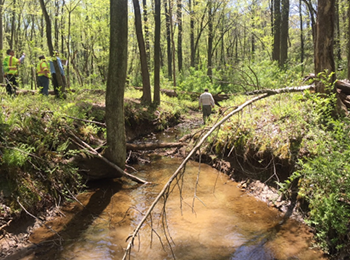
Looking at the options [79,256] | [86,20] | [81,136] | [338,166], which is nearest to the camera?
[79,256]

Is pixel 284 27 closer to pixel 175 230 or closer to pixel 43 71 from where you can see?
pixel 43 71

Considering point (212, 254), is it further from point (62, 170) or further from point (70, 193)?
point (62, 170)

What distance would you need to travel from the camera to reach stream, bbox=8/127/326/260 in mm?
3809

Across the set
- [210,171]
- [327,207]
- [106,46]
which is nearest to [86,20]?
[106,46]

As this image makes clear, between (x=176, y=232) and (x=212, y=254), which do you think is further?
(x=176, y=232)

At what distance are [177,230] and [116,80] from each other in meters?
3.73

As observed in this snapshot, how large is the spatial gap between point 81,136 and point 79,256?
3823 mm

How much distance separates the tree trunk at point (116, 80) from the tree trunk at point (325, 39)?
4789 millimetres

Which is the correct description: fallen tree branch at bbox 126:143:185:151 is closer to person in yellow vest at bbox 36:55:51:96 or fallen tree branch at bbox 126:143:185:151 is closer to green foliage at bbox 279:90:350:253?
person in yellow vest at bbox 36:55:51:96

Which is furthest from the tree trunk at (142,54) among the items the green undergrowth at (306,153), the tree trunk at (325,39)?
the tree trunk at (325,39)

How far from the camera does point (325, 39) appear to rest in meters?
6.09

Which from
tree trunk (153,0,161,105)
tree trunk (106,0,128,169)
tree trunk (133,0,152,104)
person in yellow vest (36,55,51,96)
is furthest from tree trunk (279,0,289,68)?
person in yellow vest (36,55,51,96)

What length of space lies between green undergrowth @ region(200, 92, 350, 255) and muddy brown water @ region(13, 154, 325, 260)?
1.71ft

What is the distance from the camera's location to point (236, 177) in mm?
6949
